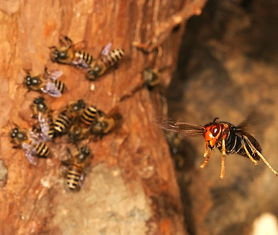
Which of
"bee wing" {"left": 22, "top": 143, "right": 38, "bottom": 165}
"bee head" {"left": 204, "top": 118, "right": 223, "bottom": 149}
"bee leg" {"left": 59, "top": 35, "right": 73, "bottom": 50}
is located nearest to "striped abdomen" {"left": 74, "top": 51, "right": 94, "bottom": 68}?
"bee leg" {"left": 59, "top": 35, "right": 73, "bottom": 50}

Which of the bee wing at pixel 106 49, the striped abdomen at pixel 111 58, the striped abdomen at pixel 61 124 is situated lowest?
the striped abdomen at pixel 61 124

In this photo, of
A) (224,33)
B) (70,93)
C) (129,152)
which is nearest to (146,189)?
(129,152)

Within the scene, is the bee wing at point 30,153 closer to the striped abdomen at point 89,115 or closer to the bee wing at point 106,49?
the striped abdomen at point 89,115

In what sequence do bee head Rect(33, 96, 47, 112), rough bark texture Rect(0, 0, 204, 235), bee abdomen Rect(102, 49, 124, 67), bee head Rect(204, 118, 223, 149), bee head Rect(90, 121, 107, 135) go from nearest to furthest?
bee head Rect(204, 118, 223, 149), rough bark texture Rect(0, 0, 204, 235), bee head Rect(33, 96, 47, 112), bee head Rect(90, 121, 107, 135), bee abdomen Rect(102, 49, 124, 67)

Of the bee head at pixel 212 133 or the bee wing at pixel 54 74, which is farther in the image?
the bee wing at pixel 54 74

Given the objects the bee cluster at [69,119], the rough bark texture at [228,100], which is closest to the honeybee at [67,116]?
the bee cluster at [69,119]

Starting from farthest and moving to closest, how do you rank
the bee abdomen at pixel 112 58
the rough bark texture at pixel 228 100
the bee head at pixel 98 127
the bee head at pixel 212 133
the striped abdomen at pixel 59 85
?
1. the rough bark texture at pixel 228 100
2. the bee abdomen at pixel 112 58
3. the bee head at pixel 98 127
4. the striped abdomen at pixel 59 85
5. the bee head at pixel 212 133

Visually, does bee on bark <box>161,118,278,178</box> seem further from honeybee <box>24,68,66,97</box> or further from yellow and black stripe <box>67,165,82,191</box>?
honeybee <box>24,68,66,97</box>
